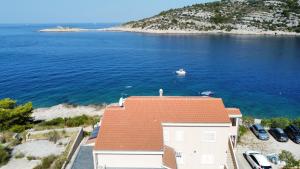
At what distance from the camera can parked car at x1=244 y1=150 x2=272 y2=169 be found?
28.8 metres

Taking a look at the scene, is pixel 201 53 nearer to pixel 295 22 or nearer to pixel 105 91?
pixel 105 91

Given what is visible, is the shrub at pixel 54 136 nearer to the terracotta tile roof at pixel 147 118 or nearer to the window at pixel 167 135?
the terracotta tile roof at pixel 147 118

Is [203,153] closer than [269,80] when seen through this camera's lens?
Yes

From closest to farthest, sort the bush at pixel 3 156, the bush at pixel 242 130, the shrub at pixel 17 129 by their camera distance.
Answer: the bush at pixel 3 156 → the bush at pixel 242 130 → the shrub at pixel 17 129

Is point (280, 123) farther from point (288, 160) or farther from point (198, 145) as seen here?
point (198, 145)

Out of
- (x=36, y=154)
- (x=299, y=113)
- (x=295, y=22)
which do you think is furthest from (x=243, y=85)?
(x=295, y=22)

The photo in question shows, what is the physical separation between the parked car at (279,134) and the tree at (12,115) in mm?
35320

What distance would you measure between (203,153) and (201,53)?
91235 mm

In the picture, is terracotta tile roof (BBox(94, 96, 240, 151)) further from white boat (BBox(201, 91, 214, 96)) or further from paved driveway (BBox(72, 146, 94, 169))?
white boat (BBox(201, 91, 214, 96))

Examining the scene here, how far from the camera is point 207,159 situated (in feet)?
86.9

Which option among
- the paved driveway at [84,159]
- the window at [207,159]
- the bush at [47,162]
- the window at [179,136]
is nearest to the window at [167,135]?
the window at [179,136]

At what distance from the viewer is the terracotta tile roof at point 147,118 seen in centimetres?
2267

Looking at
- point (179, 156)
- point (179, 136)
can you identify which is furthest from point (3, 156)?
point (179, 136)

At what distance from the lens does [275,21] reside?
193125 mm
